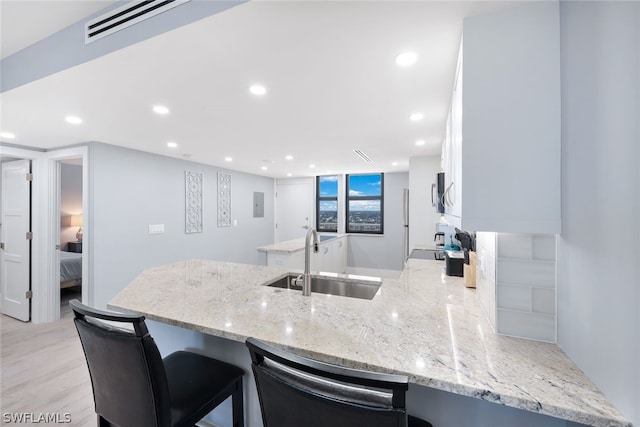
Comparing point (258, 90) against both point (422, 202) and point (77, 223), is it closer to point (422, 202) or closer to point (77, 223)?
point (422, 202)

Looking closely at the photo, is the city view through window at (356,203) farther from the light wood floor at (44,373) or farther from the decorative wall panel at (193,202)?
the light wood floor at (44,373)

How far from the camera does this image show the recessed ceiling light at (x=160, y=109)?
2.01 m

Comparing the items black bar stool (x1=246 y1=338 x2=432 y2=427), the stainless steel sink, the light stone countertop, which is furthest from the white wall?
black bar stool (x1=246 y1=338 x2=432 y2=427)

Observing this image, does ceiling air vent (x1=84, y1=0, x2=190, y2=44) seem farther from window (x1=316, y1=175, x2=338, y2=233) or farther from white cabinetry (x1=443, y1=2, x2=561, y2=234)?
window (x1=316, y1=175, x2=338, y2=233)

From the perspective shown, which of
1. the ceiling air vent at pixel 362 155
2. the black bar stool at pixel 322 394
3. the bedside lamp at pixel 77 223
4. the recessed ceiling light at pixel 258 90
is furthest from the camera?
the bedside lamp at pixel 77 223

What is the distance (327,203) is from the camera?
631 centimetres

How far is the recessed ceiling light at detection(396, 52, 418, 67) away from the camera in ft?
4.31

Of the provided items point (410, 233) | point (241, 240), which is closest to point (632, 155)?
point (410, 233)

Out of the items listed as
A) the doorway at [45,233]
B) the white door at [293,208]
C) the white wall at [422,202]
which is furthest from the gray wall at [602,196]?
the white door at [293,208]

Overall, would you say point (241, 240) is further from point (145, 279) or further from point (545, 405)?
point (545, 405)

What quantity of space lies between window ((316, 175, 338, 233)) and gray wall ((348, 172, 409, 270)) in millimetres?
737

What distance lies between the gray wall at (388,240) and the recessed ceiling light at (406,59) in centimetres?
438

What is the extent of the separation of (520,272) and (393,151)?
2815mm

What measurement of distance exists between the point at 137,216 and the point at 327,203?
3.87 m
